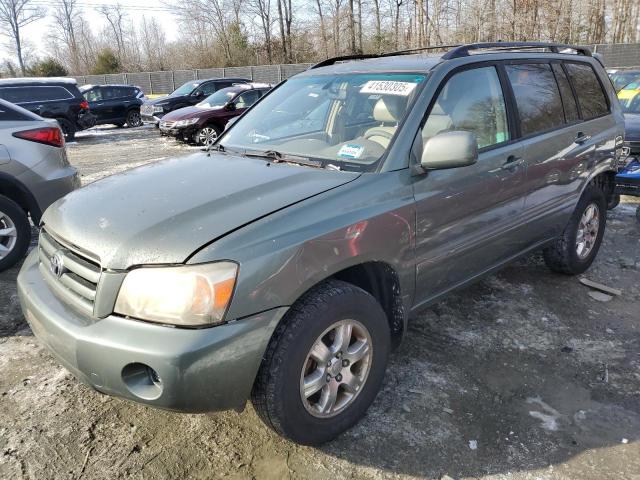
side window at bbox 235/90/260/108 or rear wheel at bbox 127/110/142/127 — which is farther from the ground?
side window at bbox 235/90/260/108

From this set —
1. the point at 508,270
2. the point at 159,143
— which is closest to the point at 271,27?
the point at 159,143

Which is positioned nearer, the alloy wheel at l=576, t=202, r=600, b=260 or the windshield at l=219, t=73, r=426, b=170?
the windshield at l=219, t=73, r=426, b=170

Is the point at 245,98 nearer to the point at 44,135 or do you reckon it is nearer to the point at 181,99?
the point at 181,99

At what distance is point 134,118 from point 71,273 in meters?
17.9

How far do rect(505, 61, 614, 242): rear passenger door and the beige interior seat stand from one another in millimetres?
1048

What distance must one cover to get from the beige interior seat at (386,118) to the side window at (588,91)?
204 cm

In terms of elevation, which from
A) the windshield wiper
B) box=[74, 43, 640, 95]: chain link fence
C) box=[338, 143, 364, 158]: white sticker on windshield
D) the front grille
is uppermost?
box=[74, 43, 640, 95]: chain link fence

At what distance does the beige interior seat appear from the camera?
2807 millimetres

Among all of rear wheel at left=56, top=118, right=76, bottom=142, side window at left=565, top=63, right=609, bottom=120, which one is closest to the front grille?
side window at left=565, top=63, right=609, bottom=120

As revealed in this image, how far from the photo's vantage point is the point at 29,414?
108 inches

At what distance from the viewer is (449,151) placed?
2627mm

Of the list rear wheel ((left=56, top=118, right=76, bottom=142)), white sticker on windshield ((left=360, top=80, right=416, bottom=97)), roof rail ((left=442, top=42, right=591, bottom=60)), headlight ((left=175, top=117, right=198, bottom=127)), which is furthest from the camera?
rear wheel ((left=56, top=118, right=76, bottom=142))

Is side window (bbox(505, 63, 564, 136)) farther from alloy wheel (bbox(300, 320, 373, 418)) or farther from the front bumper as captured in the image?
the front bumper

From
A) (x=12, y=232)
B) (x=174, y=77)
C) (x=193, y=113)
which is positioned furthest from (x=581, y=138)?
(x=174, y=77)
